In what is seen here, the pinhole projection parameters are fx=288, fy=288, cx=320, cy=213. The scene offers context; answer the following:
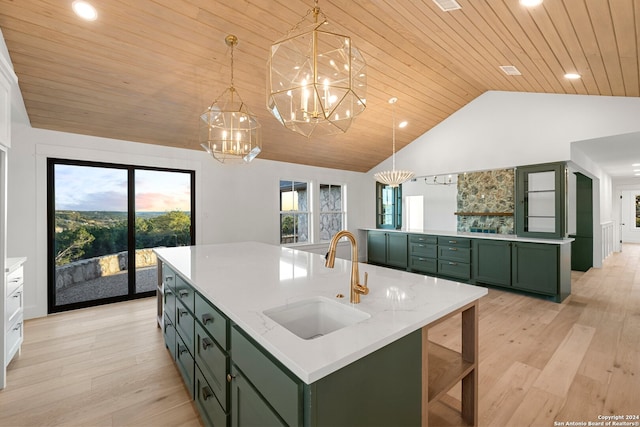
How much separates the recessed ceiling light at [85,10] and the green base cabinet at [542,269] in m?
5.76

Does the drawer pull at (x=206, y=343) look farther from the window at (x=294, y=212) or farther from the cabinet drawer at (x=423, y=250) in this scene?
the cabinet drawer at (x=423, y=250)

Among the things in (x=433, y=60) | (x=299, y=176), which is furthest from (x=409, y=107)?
(x=299, y=176)

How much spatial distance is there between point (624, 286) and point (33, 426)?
7631mm

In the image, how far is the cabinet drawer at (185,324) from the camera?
1.91m

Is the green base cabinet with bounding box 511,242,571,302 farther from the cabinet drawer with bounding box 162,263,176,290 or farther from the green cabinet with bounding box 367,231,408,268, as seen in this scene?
the cabinet drawer with bounding box 162,263,176,290

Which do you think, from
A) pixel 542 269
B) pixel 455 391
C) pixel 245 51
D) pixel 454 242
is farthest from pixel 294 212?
pixel 455 391

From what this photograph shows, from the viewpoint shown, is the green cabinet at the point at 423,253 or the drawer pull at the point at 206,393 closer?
the drawer pull at the point at 206,393

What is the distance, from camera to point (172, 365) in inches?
99.2

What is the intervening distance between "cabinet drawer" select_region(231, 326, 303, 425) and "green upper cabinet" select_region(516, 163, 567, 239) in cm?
497

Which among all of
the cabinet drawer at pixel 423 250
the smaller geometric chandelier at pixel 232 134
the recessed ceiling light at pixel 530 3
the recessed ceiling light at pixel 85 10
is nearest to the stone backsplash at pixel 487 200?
the cabinet drawer at pixel 423 250

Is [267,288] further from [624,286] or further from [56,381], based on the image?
[624,286]

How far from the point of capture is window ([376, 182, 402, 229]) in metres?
6.85

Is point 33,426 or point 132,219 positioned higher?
point 132,219

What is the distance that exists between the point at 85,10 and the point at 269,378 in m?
3.07
